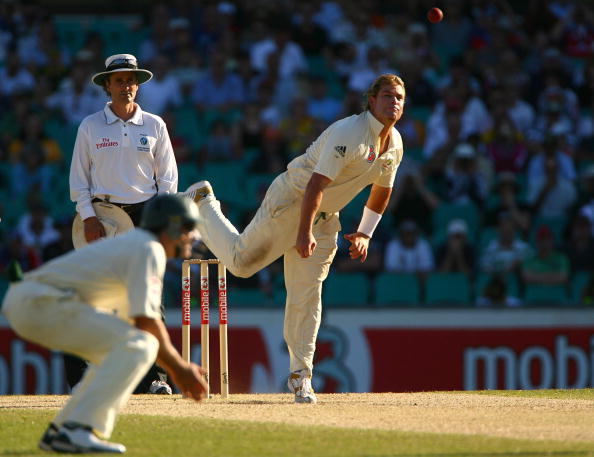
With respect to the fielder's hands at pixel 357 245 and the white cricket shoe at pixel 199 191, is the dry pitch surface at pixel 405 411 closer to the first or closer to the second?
the fielder's hands at pixel 357 245

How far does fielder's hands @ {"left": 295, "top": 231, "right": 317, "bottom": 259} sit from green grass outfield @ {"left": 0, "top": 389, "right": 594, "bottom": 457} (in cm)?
110

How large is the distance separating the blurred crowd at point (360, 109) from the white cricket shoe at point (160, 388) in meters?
3.74

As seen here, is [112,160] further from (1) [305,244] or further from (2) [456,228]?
(2) [456,228]

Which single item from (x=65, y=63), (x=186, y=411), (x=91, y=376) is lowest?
(x=186, y=411)

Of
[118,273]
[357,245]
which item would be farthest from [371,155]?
[118,273]

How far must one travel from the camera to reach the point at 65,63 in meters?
15.4

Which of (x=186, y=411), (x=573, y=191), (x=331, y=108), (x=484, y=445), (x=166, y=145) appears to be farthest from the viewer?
(x=331, y=108)

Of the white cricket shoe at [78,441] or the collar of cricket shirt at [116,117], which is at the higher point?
the collar of cricket shirt at [116,117]

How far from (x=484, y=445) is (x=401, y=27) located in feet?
33.8

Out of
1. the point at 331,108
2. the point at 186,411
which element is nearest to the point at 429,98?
the point at 331,108

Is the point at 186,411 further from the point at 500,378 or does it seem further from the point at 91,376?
the point at 500,378

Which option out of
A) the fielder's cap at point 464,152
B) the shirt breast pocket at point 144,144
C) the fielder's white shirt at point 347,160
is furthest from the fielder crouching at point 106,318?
the fielder's cap at point 464,152

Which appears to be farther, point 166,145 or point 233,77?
point 233,77

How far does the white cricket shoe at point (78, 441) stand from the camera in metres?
5.14
